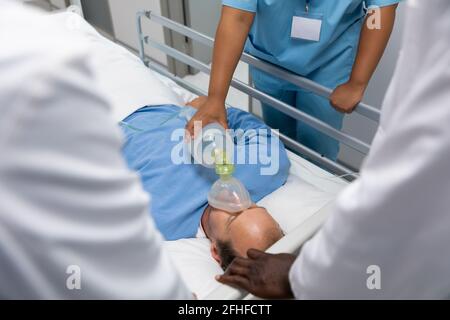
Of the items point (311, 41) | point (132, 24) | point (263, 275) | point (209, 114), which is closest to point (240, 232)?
point (263, 275)

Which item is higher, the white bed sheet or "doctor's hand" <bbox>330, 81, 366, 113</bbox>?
"doctor's hand" <bbox>330, 81, 366, 113</bbox>

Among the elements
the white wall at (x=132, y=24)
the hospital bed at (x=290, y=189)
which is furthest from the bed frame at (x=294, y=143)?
the white wall at (x=132, y=24)

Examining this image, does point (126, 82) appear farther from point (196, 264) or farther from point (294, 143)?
point (196, 264)

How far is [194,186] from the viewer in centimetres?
158

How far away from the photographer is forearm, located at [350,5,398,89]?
4.76 feet

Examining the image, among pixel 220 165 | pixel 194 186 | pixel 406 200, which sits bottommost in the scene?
pixel 194 186

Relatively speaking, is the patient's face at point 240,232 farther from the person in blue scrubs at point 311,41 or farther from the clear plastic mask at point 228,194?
the person in blue scrubs at point 311,41

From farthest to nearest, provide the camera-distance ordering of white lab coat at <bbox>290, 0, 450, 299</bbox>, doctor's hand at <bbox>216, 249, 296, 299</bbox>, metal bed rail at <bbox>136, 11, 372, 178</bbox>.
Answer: metal bed rail at <bbox>136, 11, 372, 178</bbox>
doctor's hand at <bbox>216, 249, 296, 299</bbox>
white lab coat at <bbox>290, 0, 450, 299</bbox>

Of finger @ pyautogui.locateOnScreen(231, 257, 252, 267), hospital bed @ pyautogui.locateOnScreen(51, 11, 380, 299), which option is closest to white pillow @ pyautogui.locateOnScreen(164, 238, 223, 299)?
hospital bed @ pyautogui.locateOnScreen(51, 11, 380, 299)

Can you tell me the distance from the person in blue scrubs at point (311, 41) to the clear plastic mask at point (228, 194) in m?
0.24

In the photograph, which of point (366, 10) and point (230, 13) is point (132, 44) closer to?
point (230, 13)

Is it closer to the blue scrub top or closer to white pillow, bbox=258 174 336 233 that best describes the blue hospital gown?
white pillow, bbox=258 174 336 233

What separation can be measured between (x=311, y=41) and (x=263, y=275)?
95 centimetres

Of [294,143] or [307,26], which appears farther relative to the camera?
[294,143]
